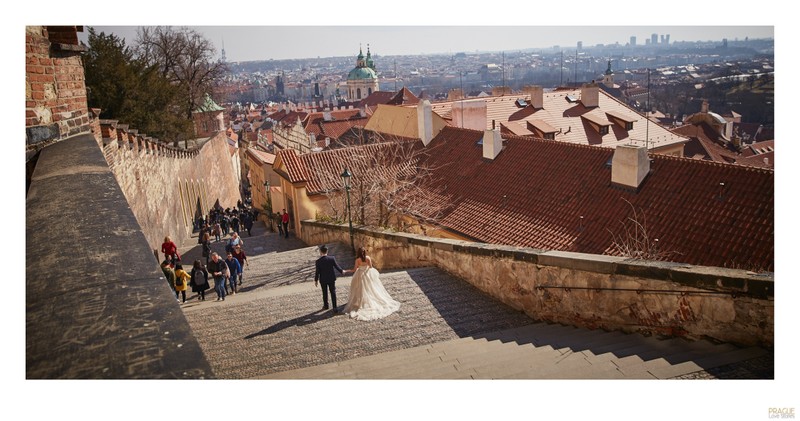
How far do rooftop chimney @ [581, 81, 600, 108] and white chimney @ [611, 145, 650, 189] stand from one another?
1537 cm

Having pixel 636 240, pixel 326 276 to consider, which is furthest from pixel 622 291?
pixel 636 240

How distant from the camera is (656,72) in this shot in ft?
80.3

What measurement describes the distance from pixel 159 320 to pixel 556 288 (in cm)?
532

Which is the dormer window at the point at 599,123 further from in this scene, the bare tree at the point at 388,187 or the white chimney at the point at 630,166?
the white chimney at the point at 630,166

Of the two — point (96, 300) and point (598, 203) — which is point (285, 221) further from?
point (96, 300)

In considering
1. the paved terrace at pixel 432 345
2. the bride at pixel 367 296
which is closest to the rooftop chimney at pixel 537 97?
the paved terrace at pixel 432 345

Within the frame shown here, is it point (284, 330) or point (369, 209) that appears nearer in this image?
point (284, 330)

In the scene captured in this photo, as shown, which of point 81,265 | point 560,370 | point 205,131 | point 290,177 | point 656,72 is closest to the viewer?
point 81,265

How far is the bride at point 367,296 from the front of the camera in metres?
7.86

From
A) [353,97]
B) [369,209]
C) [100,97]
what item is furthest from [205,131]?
[353,97]

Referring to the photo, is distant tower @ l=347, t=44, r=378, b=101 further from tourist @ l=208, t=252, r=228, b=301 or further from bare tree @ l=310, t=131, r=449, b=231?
tourist @ l=208, t=252, r=228, b=301

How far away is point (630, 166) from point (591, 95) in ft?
52.2
